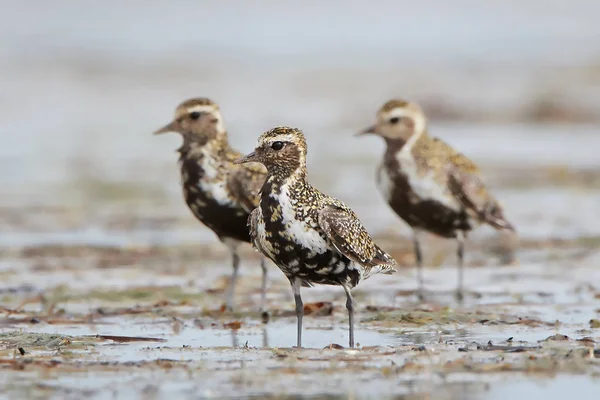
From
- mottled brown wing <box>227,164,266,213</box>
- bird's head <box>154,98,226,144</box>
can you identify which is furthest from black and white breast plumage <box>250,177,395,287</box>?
bird's head <box>154,98,226,144</box>

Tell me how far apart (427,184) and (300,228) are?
401cm

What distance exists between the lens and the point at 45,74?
2962 centimetres

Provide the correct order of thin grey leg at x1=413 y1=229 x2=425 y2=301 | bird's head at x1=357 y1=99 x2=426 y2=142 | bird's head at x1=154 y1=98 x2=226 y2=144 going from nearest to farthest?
1. bird's head at x1=154 y1=98 x2=226 y2=144
2. thin grey leg at x1=413 y1=229 x2=425 y2=301
3. bird's head at x1=357 y1=99 x2=426 y2=142

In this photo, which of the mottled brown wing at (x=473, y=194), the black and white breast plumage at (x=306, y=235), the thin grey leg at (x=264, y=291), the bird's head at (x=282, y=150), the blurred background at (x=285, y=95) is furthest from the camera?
the blurred background at (x=285, y=95)

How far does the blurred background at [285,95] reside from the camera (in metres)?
16.3

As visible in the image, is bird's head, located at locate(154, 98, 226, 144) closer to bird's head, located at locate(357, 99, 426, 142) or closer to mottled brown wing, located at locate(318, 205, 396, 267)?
bird's head, located at locate(357, 99, 426, 142)

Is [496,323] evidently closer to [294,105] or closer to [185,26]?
[294,105]

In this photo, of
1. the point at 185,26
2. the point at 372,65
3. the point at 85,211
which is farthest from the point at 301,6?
the point at 85,211

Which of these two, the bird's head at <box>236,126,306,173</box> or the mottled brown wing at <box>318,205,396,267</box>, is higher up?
the bird's head at <box>236,126,306,173</box>

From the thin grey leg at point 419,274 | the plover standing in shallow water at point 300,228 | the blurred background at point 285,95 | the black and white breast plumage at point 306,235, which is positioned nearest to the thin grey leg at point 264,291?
the thin grey leg at point 419,274

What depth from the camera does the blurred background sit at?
16312 millimetres

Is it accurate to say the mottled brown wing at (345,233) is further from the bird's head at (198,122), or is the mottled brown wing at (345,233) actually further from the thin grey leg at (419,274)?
the bird's head at (198,122)

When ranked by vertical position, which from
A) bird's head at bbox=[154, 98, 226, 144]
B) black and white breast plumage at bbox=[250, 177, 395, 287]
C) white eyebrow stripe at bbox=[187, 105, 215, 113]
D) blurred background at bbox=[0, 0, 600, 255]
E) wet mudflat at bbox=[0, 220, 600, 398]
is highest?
blurred background at bbox=[0, 0, 600, 255]

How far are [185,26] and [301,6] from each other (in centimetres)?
441
